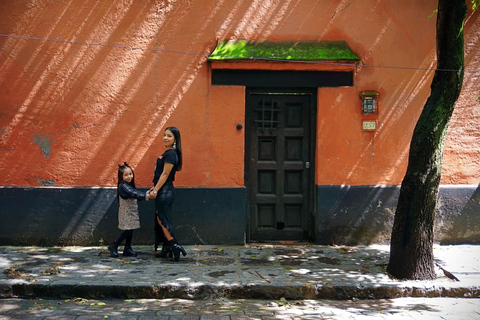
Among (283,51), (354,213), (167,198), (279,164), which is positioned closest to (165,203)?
(167,198)

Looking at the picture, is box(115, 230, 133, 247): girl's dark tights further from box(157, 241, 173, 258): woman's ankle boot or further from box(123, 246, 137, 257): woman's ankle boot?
box(157, 241, 173, 258): woman's ankle boot

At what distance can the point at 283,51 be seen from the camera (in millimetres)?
7121

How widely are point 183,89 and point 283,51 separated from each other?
1667 mm

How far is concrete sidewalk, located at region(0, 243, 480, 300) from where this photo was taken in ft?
17.1

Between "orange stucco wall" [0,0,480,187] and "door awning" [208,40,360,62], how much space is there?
13 centimetres

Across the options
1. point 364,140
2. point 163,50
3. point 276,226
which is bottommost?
point 276,226

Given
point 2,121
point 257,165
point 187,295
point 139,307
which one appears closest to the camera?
point 139,307

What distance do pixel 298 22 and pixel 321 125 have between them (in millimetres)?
1672

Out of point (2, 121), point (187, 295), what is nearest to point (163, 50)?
point (2, 121)

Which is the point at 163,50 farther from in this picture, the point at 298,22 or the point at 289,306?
the point at 289,306

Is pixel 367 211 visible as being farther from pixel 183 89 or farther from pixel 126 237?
pixel 126 237

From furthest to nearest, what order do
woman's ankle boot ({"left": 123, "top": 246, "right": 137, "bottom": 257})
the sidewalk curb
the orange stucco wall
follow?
1. the orange stucco wall
2. woman's ankle boot ({"left": 123, "top": 246, "right": 137, "bottom": 257})
3. the sidewalk curb

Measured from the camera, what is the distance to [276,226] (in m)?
7.51

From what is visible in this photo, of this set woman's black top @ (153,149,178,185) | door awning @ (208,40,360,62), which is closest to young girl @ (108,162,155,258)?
woman's black top @ (153,149,178,185)
